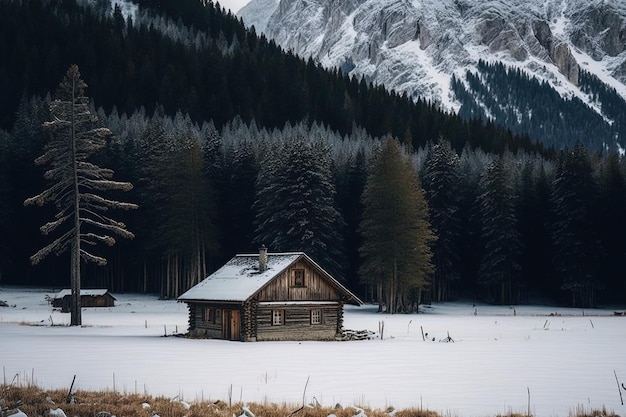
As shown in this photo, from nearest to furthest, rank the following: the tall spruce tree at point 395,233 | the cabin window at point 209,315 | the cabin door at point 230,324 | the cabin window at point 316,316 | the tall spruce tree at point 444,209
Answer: the cabin door at point 230,324 < the cabin window at point 209,315 < the cabin window at point 316,316 < the tall spruce tree at point 395,233 < the tall spruce tree at point 444,209

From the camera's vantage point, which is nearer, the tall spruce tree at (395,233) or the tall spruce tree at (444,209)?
the tall spruce tree at (395,233)

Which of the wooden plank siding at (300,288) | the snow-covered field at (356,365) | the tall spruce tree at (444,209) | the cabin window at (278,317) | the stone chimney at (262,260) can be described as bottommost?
the snow-covered field at (356,365)

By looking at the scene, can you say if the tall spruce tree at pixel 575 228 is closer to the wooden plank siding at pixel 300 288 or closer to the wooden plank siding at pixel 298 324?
the wooden plank siding at pixel 298 324

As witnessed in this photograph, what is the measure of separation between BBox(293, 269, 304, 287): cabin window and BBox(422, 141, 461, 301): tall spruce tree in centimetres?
3986

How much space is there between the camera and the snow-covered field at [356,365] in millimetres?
23516

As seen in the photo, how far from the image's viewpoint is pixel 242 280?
49.8m

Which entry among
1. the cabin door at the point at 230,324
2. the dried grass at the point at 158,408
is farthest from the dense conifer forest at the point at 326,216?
the dried grass at the point at 158,408

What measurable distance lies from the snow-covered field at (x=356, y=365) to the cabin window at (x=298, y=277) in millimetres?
4597

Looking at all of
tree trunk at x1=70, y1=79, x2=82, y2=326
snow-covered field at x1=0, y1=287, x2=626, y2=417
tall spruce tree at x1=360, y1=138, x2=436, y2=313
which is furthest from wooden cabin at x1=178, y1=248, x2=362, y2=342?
tall spruce tree at x1=360, y1=138, x2=436, y2=313

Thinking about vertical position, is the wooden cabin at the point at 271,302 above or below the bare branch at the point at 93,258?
below

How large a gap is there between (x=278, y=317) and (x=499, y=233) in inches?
1807

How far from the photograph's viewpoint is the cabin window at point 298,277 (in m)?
49.7

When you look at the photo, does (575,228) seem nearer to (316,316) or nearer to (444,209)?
(444,209)

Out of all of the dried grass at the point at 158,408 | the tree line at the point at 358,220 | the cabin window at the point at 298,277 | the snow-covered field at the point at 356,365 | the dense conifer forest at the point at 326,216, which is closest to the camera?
the dried grass at the point at 158,408
